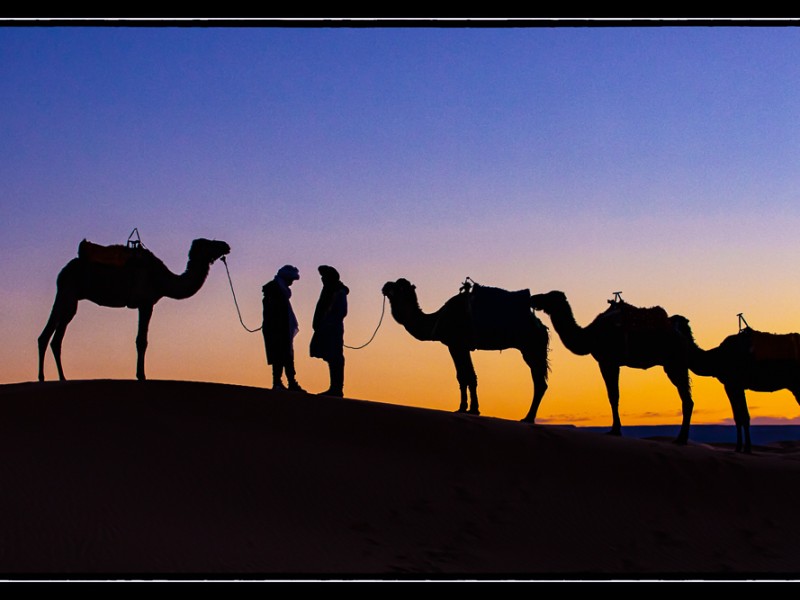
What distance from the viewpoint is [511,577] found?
384 inches

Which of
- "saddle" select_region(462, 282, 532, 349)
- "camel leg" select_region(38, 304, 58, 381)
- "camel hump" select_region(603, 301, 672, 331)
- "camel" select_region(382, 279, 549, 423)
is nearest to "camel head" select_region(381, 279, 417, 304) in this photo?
"camel" select_region(382, 279, 549, 423)

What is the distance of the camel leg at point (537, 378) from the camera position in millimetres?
16406

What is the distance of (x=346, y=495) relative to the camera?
38.3 feet

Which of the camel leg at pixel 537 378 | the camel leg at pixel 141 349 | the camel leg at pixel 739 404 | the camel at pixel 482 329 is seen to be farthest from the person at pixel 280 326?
the camel leg at pixel 739 404

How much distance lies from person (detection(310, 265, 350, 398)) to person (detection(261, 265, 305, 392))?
1.14ft

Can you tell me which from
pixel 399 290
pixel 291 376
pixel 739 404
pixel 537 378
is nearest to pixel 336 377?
pixel 291 376

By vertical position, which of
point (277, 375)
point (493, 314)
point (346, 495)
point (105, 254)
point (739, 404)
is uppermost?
point (105, 254)

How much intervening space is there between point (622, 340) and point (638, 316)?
45 cm

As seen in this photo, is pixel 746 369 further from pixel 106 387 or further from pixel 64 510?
pixel 64 510

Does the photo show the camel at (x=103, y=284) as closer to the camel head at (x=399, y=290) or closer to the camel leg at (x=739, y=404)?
the camel head at (x=399, y=290)

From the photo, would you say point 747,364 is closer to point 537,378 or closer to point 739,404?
point 739,404

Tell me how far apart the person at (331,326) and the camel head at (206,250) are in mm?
1712

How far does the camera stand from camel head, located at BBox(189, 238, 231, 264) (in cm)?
1586
